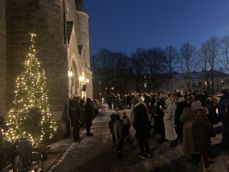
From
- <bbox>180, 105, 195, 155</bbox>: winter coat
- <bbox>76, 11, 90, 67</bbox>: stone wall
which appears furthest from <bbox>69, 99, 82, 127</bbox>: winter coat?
<bbox>76, 11, 90, 67</bbox>: stone wall

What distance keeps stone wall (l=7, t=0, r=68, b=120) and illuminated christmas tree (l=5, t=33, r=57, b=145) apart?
7.26 ft

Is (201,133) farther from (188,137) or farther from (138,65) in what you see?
(138,65)

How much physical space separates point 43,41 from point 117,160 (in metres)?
7.91

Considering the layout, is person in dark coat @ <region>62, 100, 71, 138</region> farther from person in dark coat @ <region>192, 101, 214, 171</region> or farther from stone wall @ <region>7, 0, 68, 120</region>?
person in dark coat @ <region>192, 101, 214, 171</region>

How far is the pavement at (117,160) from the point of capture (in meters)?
10.8

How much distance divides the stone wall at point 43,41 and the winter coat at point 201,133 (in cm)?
945

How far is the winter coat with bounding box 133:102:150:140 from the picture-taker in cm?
1250

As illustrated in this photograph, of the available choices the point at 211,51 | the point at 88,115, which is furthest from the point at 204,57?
the point at 88,115

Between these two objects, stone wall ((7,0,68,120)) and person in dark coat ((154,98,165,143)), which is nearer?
person in dark coat ((154,98,165,143))

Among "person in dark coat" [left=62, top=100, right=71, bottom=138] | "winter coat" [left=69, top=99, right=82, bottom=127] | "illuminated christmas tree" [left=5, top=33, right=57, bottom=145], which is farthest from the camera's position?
"person in dark coat" [left=62, top=100, right=71, bottom=138]

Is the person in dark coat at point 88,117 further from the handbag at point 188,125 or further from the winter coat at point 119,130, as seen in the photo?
the handbag at point 188,125

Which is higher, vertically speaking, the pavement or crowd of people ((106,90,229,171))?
crowd of people ((106,90,229,171))

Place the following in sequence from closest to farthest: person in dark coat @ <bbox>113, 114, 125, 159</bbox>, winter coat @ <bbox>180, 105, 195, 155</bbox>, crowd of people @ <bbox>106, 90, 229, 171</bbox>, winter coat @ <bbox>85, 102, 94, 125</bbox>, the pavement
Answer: crowd of people @ <bbox>106, 90, 229, 171</bbox>
the pavement
winter coat @ <bbox>180, 105, 195, 155</bbox>
person in dark coat @ <bbox>113, 114, 125, 159</bbox>
winter coat @ <bbox>85, 102, 94, 125</bbox>

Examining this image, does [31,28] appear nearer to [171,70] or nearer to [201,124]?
[201,124]
